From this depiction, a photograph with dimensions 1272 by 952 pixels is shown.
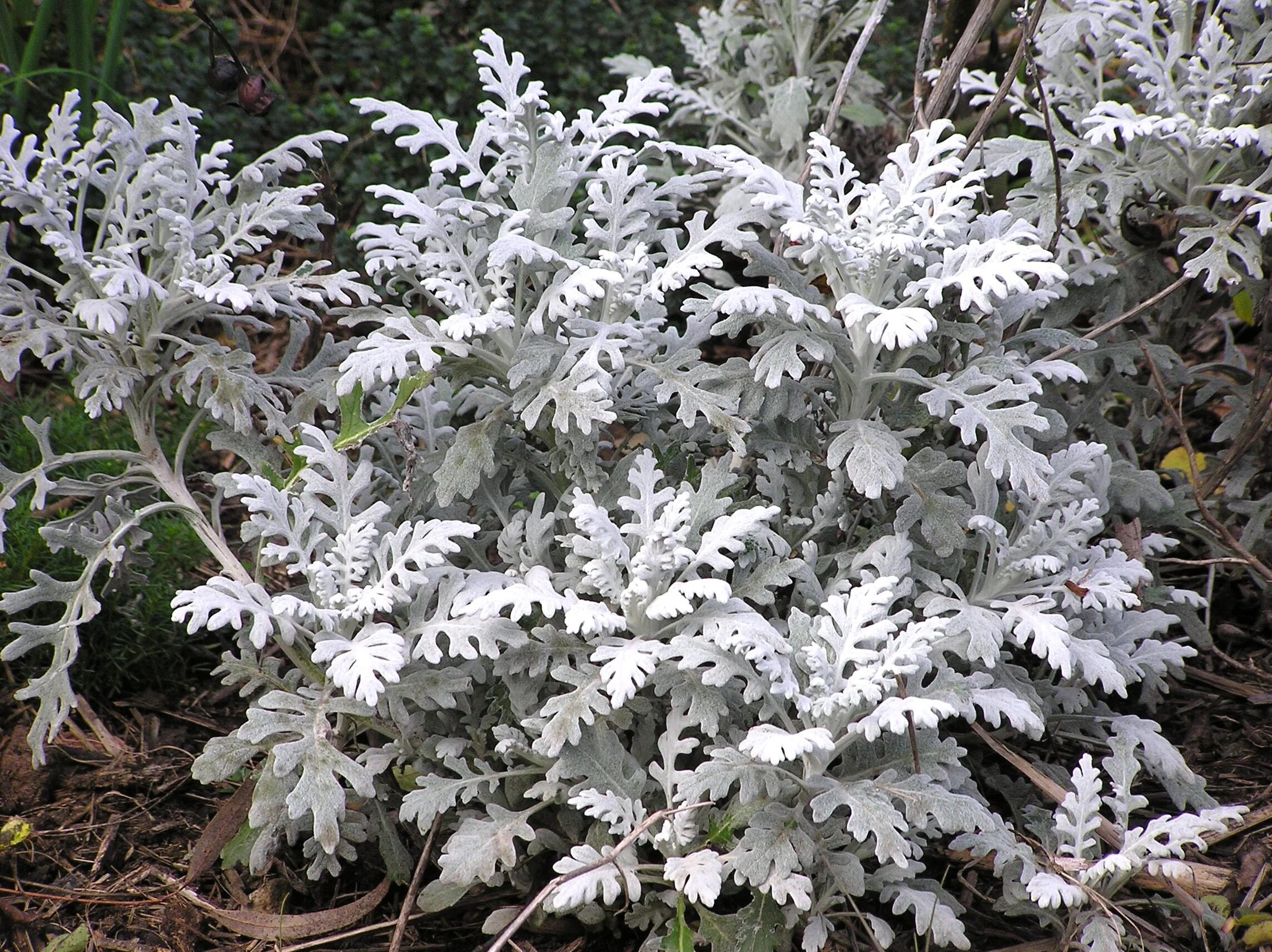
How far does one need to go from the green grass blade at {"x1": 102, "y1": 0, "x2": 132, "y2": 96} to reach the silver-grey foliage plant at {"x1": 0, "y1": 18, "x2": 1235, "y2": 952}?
1.18 metres

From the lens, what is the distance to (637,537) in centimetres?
212

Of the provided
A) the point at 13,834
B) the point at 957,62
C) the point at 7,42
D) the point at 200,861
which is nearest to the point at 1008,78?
the point at 957,62

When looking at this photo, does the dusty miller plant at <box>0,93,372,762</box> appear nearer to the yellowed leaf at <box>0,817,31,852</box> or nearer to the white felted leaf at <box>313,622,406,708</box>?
the yellowed leaf at <box>0,817,31,852</box>

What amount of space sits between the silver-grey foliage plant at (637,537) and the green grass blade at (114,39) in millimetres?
1179

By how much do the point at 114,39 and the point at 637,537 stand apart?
242 cm

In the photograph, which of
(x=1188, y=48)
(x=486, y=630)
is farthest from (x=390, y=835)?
(x=1188, y=48)

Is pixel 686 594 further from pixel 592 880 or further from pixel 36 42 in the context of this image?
pixel 36 42

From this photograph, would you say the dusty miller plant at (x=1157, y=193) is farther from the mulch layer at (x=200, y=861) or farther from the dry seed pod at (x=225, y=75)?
the dry seed pod at (x=225, y=75)

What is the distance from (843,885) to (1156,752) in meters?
0.75

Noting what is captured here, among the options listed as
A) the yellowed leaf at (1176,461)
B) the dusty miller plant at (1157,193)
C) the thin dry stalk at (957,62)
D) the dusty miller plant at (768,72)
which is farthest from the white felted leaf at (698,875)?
the dusty miller plant at (768,72)

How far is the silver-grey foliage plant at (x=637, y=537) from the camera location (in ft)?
6.31

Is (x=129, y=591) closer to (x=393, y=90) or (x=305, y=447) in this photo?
(x=305, y=447)

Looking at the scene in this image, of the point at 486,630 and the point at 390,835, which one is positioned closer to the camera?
the point at 486,630

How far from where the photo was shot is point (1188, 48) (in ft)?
8.69
